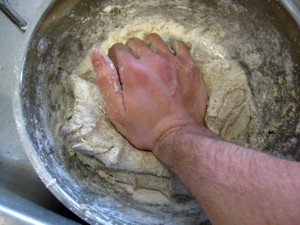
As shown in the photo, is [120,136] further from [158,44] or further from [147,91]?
[158,44]

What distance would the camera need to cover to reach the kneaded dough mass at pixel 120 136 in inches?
34.9

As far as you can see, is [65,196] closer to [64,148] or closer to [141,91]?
[64,148]

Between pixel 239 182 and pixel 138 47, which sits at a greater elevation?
pixel 138 47

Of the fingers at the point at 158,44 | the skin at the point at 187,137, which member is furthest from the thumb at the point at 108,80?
the fingers at the point at 158,44

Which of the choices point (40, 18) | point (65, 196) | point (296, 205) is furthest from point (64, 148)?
point (296, 205)

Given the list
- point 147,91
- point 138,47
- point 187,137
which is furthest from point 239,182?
point 138,47

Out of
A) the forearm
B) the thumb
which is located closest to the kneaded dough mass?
the thumb

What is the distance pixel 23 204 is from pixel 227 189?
0.47 m

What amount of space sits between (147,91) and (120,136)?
137mm

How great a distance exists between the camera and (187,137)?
77 centimetres

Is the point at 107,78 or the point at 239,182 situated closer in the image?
the point at 239,182

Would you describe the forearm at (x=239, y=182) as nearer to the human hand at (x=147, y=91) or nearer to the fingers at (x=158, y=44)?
the human hand at (x=147, y=91)

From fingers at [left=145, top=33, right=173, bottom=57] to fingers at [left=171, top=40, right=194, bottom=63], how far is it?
24 millimetres

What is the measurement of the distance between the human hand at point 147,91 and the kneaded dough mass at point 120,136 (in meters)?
0.03
